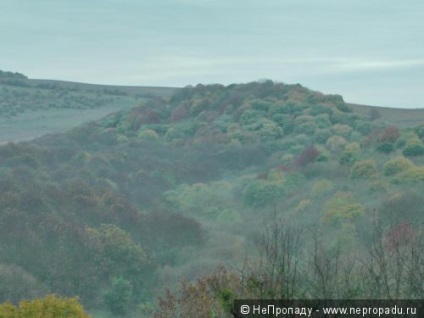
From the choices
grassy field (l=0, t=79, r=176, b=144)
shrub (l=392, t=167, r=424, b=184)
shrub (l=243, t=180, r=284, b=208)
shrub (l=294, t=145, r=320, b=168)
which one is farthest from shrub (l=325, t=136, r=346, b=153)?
grassy field (l=0, t=79, r=176, b=144)

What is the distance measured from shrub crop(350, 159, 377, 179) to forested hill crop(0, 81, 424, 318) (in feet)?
0.33

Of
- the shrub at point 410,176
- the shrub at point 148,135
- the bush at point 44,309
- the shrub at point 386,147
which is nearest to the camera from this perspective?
the bush at point 44,309

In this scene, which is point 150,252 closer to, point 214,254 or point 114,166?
point 214,254

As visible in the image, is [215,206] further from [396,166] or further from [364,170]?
[396,166]

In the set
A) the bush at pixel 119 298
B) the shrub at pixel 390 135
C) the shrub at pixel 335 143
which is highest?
the shrub at pixel 390 135

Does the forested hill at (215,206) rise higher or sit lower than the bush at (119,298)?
higher

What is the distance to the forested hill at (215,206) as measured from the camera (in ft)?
45.2

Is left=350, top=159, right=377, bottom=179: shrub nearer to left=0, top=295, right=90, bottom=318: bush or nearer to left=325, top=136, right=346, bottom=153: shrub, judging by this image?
left=325, top=136, right=346, bottom=153: shrub

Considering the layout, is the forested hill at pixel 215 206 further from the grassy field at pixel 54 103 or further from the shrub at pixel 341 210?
the grassy field at pixel 54 103

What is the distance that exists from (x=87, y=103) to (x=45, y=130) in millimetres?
13454

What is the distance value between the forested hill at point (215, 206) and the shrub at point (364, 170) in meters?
0.10

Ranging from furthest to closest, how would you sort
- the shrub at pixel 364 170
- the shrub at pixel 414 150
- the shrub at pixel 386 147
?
1. the shrub at pixel 386 147
2. the shrub at pixel 414 150
3. the shrub at pixel 364 170

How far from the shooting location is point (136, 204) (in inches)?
1795

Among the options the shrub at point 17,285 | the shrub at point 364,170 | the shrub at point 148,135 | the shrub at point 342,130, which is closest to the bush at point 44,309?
the shrub at point 17,285
